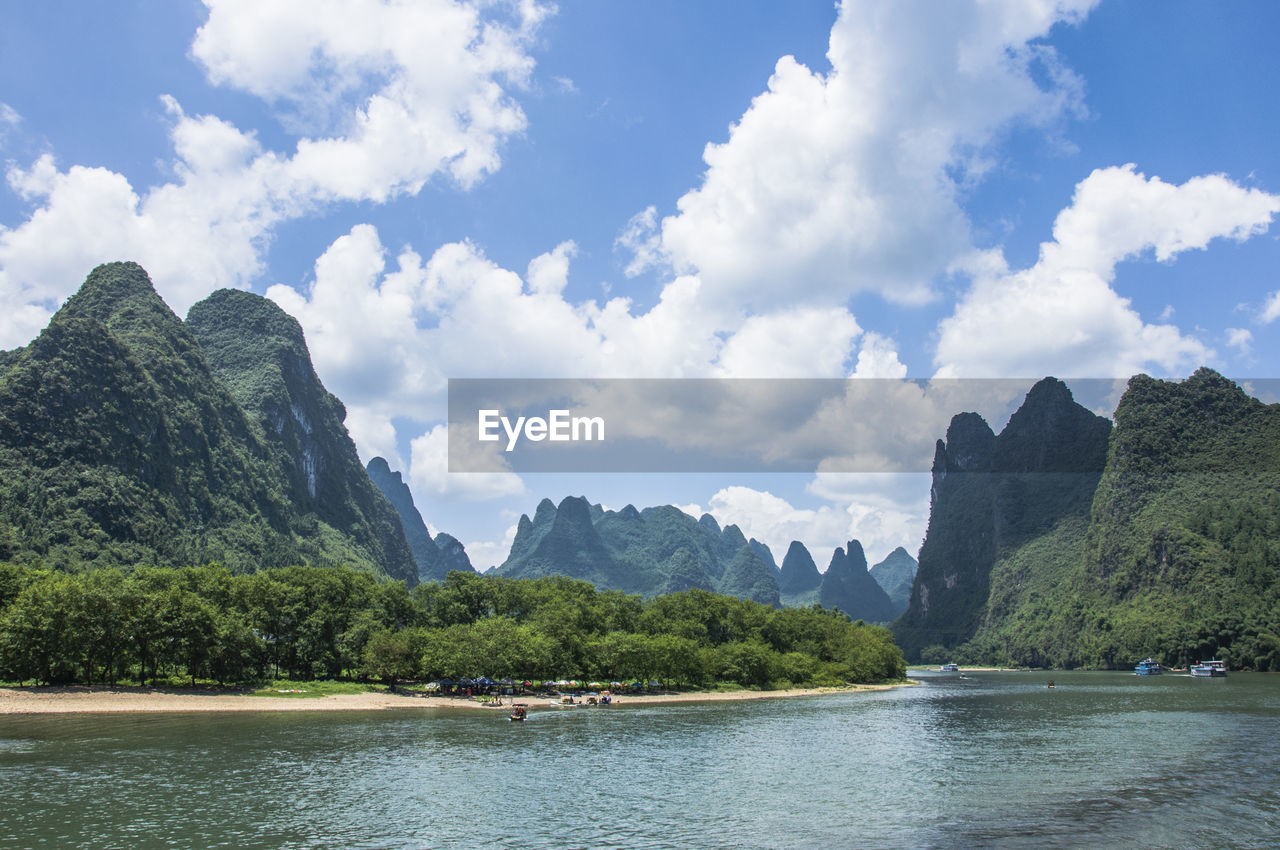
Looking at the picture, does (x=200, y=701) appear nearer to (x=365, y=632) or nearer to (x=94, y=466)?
(x=365, y=632)

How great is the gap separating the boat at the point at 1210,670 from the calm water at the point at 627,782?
275 ft

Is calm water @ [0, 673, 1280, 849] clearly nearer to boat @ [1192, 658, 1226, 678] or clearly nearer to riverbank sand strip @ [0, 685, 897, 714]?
riverbank sand strip @ [0, 685, 897, 714]

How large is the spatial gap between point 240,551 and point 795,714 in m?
159

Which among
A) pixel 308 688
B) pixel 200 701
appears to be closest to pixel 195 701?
pixel 200 701

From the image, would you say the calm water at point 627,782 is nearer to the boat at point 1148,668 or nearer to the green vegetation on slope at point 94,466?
the boat at point 1148,668

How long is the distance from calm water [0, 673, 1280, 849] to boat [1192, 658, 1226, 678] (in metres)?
83.7

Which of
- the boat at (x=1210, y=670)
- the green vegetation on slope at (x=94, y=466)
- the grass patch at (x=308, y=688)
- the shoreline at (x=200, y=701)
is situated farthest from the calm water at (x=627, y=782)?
the green vegetation on slope at (x=94, y=466)

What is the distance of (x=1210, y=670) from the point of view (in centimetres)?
14062

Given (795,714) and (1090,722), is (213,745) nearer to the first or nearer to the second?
(795,714)

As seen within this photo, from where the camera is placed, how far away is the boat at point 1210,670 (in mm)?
140500

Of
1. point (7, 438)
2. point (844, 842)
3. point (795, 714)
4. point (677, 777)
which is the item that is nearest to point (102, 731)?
point (677, 777)

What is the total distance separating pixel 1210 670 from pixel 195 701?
528 feet

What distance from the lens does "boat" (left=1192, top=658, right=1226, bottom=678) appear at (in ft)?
461

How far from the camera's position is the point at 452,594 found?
369 feet
